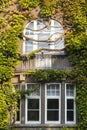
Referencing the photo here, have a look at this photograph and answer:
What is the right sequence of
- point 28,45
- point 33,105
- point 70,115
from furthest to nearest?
1. point 28,45
2. point 33,105
3. point 70,115

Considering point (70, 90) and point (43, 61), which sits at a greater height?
point (43, 61)

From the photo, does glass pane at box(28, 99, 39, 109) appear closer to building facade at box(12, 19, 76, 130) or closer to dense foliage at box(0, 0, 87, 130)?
building facade at box(12, 19, 76, 130)

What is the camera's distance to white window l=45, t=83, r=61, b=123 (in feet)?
69.7

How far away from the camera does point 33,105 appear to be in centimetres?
2147

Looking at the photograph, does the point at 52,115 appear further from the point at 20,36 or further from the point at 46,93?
the point at 20,36

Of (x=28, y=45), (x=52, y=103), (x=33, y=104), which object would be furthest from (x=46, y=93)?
(x=28, y=45)

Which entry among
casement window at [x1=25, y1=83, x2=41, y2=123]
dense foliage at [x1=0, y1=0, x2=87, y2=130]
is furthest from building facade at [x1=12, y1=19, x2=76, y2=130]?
dense foliage at [x1=0, y1=0, x2=87, y2=130]

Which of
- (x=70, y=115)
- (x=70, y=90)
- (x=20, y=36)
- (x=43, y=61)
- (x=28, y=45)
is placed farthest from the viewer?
(x=28, y=45)

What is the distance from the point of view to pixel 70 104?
21.3m

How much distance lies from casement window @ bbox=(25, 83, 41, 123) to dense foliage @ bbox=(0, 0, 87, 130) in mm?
591

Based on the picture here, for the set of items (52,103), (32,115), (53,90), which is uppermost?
(53,90)

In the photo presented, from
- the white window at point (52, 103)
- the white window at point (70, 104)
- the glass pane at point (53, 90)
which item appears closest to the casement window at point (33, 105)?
the white window at point (52, 103)

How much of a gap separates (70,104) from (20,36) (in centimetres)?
390

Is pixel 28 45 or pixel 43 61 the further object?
pixel 28 45
